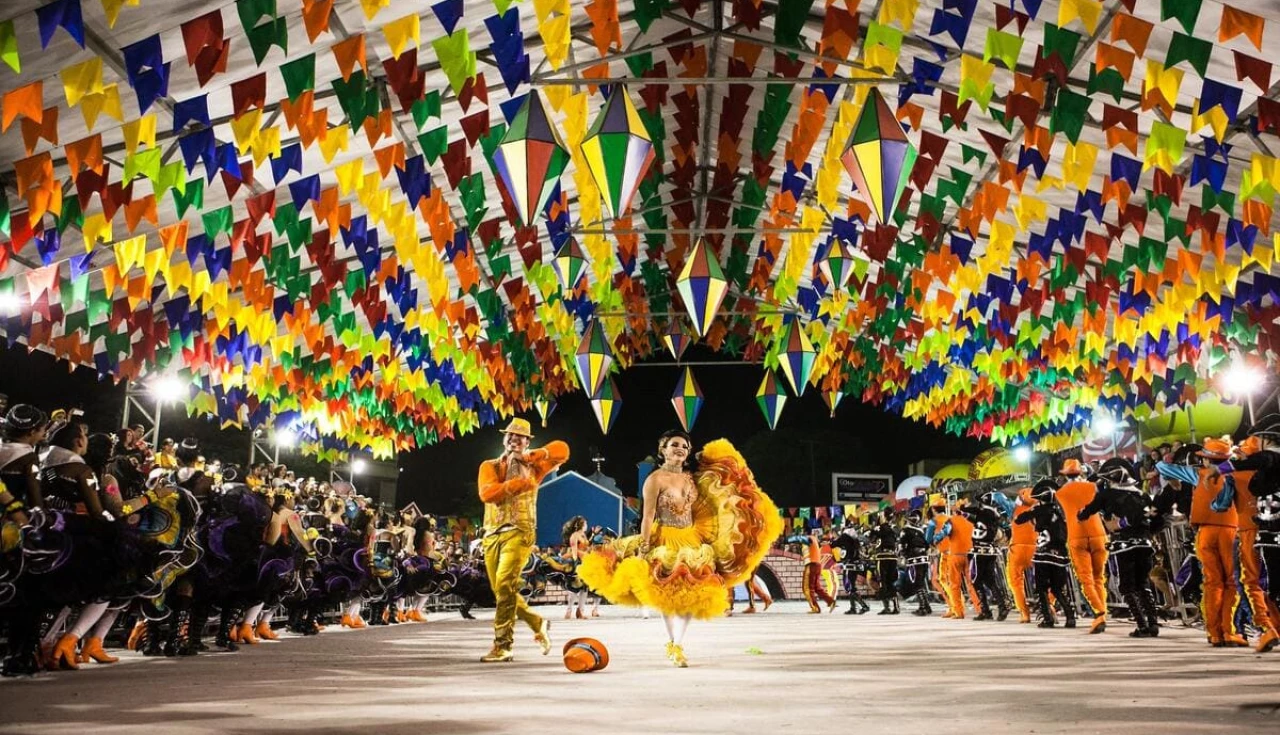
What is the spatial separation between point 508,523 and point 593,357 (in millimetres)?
6165

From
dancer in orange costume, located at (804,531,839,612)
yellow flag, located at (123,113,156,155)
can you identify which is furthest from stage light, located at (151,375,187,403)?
dancer in orange costume, located at (804,531,839,612)

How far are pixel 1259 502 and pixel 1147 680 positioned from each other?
206cm

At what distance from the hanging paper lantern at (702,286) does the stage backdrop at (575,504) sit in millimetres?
15196

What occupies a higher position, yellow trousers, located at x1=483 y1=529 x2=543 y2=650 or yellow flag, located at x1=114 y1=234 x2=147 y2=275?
yellow flag, located at x1=114 y1=234 x2=147 y2=275

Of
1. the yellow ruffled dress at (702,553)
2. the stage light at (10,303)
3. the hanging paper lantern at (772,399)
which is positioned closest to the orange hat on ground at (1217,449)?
the yellow ruffled dress at (702,553)

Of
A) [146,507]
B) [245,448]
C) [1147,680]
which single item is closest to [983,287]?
[1147,680]

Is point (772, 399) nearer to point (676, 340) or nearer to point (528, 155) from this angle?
point (676, 340)

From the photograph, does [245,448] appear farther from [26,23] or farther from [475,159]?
[26,23]

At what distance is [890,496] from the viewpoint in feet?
74.9

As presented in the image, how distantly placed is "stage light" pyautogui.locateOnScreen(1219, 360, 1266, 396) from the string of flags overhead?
0.16 m

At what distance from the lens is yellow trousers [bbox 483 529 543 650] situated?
18.3ft

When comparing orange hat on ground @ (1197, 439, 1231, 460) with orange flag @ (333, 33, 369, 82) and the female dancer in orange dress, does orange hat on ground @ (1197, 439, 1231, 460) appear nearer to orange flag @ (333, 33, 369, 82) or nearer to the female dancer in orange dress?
the female dancer in orange dress

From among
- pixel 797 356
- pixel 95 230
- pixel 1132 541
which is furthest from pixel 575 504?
pixel 95 230

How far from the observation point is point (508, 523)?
563cm
